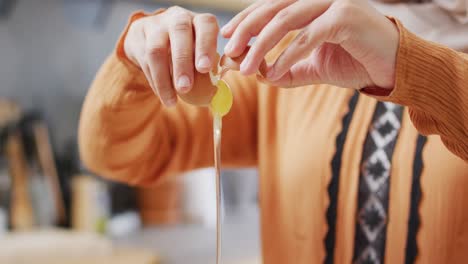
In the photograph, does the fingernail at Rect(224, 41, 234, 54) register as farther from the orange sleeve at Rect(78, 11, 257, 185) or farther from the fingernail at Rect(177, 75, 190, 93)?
the orange sleeve at Rect(78, 11, 257, 185)

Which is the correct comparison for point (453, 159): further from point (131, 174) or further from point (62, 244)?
point (62, 244)

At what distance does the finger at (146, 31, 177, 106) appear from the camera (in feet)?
1.62

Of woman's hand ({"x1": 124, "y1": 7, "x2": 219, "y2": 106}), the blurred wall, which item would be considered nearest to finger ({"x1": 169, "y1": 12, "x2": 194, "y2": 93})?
woman's hand ({"x1": 124, "y1": 7, "x2": 219, "y2": 106})

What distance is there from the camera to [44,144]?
196 centimetres

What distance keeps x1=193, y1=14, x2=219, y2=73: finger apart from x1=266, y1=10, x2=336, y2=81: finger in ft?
0.18

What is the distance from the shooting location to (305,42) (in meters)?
0.42

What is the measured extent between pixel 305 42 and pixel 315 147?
0.78ft

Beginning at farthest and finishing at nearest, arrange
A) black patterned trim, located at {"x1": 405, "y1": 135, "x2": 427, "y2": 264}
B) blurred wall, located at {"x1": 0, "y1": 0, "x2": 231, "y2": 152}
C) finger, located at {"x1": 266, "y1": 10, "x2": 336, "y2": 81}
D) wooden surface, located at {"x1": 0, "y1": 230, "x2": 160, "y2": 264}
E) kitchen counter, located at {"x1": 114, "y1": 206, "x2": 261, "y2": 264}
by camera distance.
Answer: blurred wall, located at {"x1": 0, "y1": 0, "x2": 231, "y2": 152}
kitchen counter, located at {"x1": 114, "y1": 206, "x2": 261, "y2": 264}
wooden surface, located at {"x1": 0, "y1": 230, "x2": 160, "y2": 264}
black patterned trim, located at {"x1": 405, "y1": 135, "x2": 427, "y2": 264}
finger, located at {"x1": 266, "y1": 10, "x2": 336, "y2": 81}

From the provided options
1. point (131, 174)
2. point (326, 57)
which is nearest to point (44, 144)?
point (131, 174)

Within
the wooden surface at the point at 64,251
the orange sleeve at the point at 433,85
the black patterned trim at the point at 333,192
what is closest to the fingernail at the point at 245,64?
the orange sleeve at the point at 433,85

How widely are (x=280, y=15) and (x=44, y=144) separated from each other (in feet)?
5.58

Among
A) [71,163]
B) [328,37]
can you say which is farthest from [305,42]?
[71,163]

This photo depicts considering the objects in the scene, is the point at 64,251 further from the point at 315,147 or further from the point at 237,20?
the point at 237,20

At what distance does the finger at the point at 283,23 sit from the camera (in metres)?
0.42
